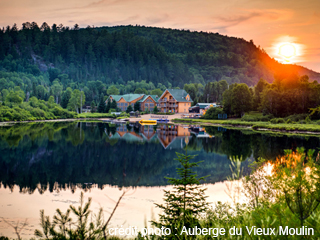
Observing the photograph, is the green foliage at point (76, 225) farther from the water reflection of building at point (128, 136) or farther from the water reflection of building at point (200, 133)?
the water reflection of building at point (200, 133)

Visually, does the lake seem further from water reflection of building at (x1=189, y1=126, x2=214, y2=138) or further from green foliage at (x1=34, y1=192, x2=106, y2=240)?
water reflection of building at (x1=189, y1=126, x2=214, y2=138)

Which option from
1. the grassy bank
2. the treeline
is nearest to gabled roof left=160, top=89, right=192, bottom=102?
the grassy bank

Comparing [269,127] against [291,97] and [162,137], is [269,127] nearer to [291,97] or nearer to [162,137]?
[291,97]

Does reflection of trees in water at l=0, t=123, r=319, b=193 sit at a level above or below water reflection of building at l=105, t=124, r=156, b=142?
below

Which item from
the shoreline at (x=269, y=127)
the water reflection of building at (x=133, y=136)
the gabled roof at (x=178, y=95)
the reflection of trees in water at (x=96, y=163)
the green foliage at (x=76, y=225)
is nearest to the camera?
the green foliage at (x=76, y=225)

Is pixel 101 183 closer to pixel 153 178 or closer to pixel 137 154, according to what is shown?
pixel 153 178

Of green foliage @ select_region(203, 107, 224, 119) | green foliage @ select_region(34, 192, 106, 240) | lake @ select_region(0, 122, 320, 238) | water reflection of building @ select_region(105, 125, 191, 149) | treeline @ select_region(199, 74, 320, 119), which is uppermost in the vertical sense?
treeline @ select_region(199, 74, 320, 119)

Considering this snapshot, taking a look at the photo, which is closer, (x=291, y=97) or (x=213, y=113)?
(x=291, y=97)

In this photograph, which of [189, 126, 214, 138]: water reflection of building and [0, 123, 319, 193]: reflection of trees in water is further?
[189, 126, 214, 138]: water reflection of building

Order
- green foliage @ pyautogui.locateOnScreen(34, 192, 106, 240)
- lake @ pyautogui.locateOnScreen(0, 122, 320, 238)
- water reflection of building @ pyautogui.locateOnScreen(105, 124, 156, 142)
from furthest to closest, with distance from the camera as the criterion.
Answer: water reflection of building @ pyautogui.locateOnScreen(105, 124, 156, 142) < lake @ pyautogui.locateOnScreen(0, 122, 320, 238) < green foliage @ pyautogui.locateOnScreen(34, 192, 106, 240)

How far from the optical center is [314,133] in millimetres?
42156

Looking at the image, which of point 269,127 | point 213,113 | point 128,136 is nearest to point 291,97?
point 269,127

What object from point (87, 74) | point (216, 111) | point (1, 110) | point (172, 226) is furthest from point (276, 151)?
point (87, 74)

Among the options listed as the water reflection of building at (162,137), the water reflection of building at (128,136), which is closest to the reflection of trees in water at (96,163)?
the water reflection of building at (162,137)
